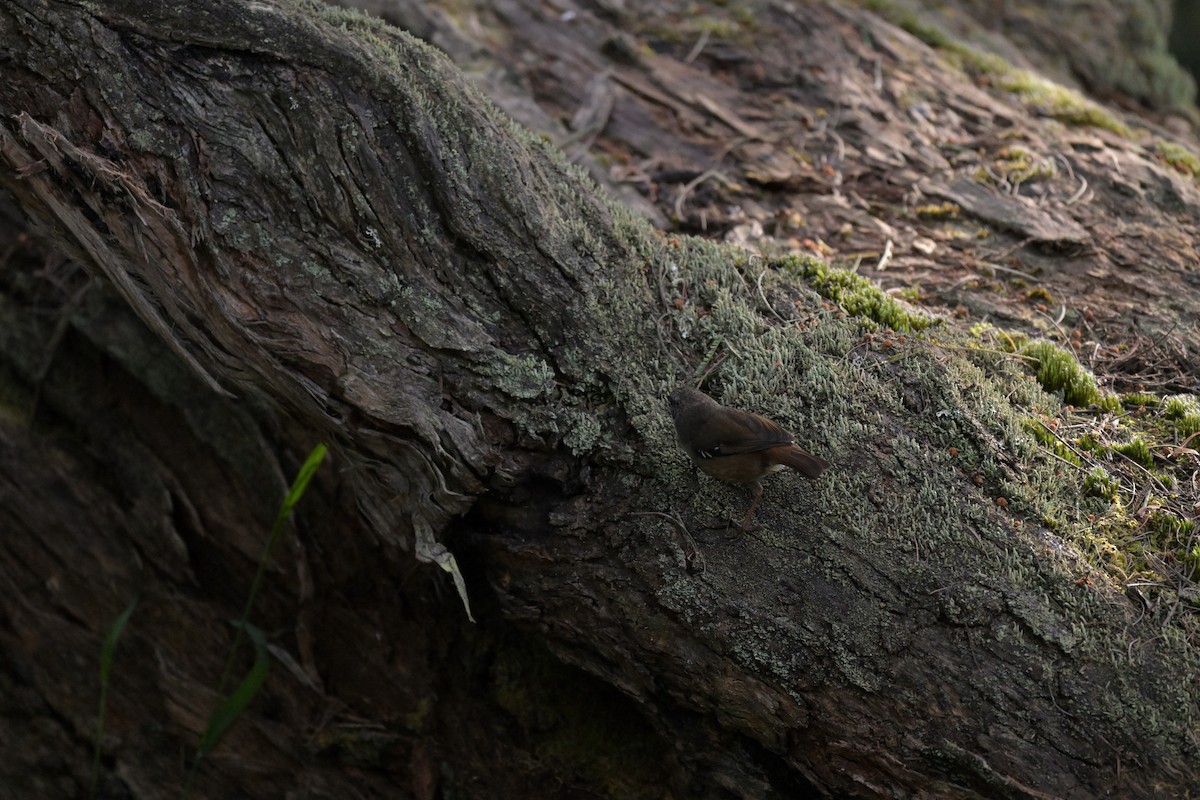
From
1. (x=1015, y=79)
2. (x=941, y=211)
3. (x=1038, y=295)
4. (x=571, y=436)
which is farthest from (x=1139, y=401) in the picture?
(x=1015, y=79)

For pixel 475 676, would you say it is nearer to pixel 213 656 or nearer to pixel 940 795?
pixel 213 656

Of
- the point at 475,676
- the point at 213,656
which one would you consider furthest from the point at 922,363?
the point at 213,656

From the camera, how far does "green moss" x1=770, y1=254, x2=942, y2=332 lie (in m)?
3.62

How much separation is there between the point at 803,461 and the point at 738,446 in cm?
21

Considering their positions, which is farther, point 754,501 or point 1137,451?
point 1137,451

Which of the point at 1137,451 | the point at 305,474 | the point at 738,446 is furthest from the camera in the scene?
the point at 305,474

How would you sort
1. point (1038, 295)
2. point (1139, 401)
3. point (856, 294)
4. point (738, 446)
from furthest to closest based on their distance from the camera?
point (1038, 295) → point (856, 294) → point (1139, 401) → point (738, 446)

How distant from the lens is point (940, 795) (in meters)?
2.67

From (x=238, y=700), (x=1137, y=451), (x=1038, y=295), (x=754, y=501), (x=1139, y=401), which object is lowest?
(x=238, y=700)

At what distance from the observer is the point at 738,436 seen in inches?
114

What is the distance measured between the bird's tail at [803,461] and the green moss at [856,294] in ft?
2.95

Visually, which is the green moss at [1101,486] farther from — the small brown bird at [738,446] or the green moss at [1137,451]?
the small brown bird at [738,446]

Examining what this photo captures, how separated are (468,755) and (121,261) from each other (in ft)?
7.44

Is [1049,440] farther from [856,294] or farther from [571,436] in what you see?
[571,436]
